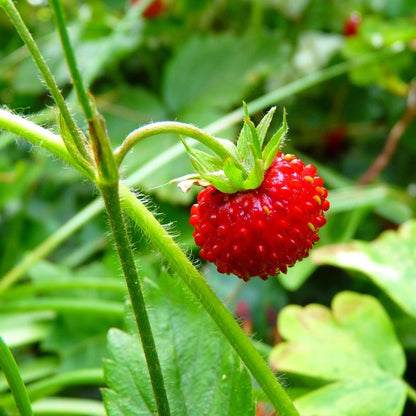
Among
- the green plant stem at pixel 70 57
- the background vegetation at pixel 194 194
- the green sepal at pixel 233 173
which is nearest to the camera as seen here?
the green plant stem at pixel 70 57

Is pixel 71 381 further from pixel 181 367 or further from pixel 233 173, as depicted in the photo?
pixel 233 173

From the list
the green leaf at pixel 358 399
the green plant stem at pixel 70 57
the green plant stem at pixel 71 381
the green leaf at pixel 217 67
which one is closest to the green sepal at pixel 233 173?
the green plant stem at pixel 70 57

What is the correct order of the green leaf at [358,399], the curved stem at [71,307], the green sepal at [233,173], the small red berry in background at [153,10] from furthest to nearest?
the small red berry in background at [153,10] < the curved stem at [71,307] < the green leaf at [358,399] < the green sepal at [233,173]

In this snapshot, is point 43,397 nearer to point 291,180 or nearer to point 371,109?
point 291,180

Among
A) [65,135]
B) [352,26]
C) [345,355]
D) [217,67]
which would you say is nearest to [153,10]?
[217,67]

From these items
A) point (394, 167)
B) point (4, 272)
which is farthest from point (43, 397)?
point (394, 167)

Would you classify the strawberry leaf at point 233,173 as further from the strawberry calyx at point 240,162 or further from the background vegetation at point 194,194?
the background vegetation at point 194,194

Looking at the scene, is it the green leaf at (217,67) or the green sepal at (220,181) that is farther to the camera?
the green leaf at (217,67)

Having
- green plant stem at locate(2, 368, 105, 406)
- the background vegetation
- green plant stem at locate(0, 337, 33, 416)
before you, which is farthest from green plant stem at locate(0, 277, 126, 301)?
green plant stem at locate(0, 337, 33, 416)
